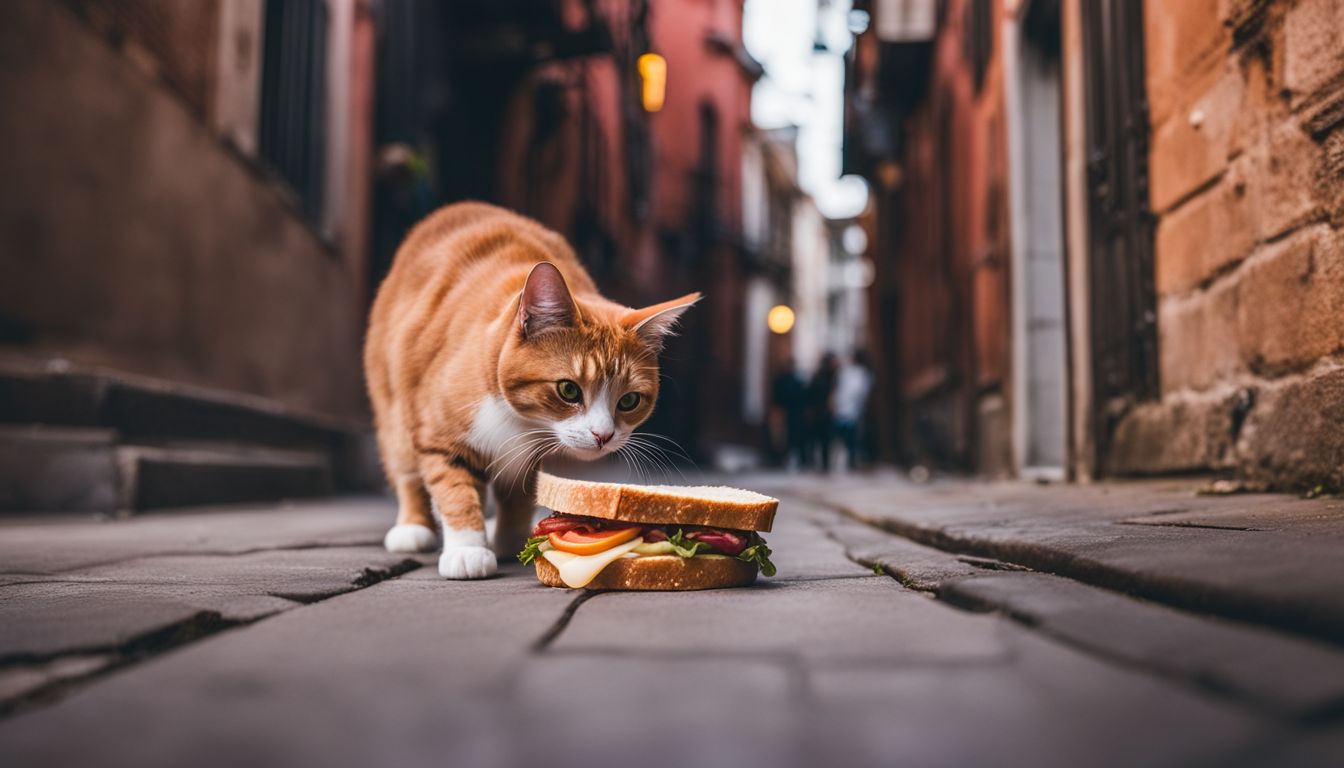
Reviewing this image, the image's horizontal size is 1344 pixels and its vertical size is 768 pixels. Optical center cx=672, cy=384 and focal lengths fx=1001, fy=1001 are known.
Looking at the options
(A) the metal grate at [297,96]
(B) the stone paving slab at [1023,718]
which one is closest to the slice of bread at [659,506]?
(B) the stone paving slab at [1023,718]

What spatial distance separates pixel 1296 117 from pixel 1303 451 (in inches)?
38.1

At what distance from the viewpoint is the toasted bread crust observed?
7.25 ft

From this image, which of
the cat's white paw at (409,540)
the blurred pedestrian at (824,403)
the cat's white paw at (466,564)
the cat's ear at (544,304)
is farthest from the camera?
the blurred pedestrian at (824,403)

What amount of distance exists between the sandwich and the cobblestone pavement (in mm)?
92

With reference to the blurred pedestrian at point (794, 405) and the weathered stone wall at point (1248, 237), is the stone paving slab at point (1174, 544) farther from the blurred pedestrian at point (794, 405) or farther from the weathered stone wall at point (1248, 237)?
the blurred pedestrian at point (794, 405)

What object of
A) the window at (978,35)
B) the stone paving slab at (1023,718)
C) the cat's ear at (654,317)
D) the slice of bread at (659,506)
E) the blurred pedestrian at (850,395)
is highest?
the window at (978,35)

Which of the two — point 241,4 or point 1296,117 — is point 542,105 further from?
point 1296,117

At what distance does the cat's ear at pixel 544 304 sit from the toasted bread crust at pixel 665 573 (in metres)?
0.80

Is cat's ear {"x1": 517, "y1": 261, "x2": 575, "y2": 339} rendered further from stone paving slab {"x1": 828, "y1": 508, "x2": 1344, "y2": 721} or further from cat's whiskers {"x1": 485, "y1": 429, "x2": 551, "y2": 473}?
stone paving slab {"x1": 828, "y1": 508, "x2": 1344, "y2": 721}

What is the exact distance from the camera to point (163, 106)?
542cm

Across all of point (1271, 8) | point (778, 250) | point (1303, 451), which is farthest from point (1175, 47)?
point (778, 250)

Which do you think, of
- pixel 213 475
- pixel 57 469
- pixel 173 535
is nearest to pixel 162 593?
pixel 173 535

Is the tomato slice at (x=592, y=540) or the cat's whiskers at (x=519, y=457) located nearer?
the tomato slice at (x=592, y=540)

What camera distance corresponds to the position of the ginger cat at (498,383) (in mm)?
2723
